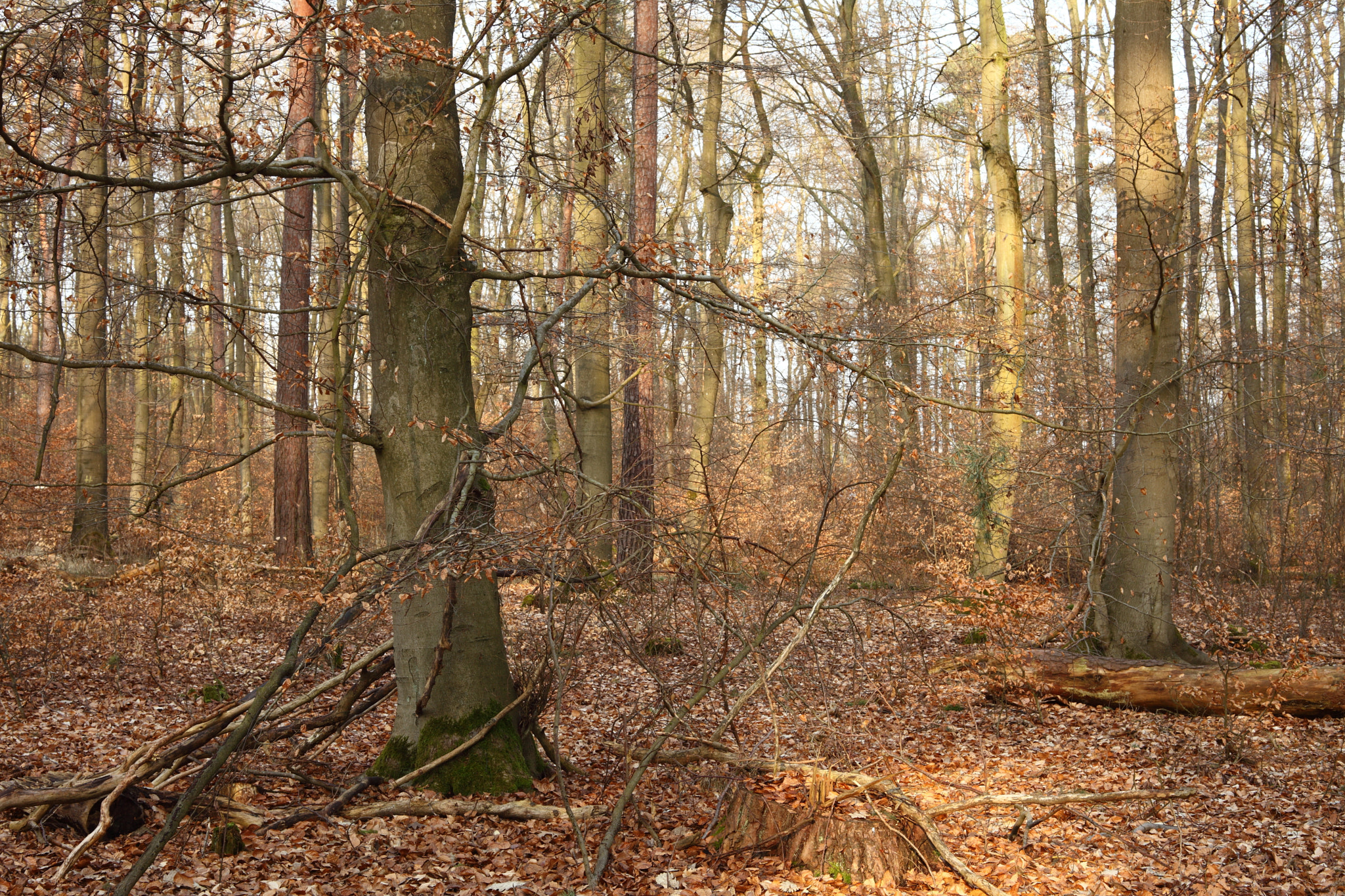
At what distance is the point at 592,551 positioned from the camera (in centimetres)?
839

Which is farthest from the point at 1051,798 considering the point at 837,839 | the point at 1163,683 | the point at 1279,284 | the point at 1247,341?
the point at 1279,284

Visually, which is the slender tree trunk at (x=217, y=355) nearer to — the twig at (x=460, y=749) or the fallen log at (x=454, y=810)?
the twig at (x=460, y=749)

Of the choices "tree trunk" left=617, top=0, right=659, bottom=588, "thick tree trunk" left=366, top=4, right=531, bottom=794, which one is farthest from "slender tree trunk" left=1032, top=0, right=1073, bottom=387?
"thick tree trunk" left=366, top=4, right=531, bottom=794

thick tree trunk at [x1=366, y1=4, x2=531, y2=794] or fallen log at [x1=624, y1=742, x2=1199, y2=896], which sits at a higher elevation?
thick tree trunk at [x1=366, y1=4, x2=531, y2=794]

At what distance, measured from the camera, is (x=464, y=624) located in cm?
514

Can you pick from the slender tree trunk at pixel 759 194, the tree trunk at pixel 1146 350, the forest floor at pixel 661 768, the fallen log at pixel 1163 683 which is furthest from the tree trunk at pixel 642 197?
the tree trunk at pixel 1146 350

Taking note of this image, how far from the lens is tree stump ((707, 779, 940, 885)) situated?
441 cm

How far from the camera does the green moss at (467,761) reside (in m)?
5.12

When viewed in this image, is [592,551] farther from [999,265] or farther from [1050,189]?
[1050,189]

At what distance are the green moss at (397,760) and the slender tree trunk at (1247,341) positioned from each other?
10.4 metres

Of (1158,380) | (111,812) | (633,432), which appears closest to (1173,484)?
(1158,380)

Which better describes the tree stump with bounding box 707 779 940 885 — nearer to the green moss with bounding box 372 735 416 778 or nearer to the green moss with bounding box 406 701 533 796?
the green moss with bounding box 406 701 533 796

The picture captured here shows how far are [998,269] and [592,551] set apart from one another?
7.78m

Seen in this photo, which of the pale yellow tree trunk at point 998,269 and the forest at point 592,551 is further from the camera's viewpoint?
the pale yellow tree trunk at point 998,269
